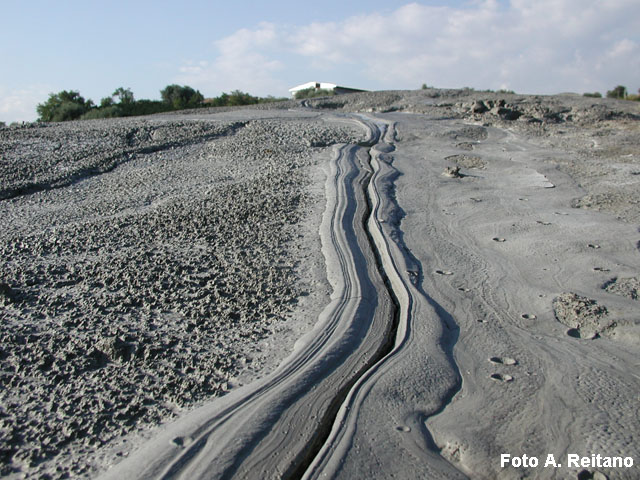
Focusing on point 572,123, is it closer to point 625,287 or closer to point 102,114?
point 625,287

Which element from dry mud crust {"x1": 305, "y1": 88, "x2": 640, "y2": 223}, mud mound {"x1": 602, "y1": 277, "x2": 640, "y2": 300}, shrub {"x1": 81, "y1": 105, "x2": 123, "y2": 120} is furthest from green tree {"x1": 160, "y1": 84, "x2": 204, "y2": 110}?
mud mound {"x1": 602, "y1": 277, "x2": 640, "y2": 300}

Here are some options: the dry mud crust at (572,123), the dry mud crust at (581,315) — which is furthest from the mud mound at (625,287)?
the dry mud crust at (572,123)

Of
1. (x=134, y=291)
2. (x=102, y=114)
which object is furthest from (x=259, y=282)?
(x=102, y=114)

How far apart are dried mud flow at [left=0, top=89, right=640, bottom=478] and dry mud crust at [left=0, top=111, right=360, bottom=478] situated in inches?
0.4

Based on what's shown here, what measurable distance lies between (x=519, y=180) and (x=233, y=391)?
3.81 metres

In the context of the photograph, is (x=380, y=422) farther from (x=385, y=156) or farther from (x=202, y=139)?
→ (x=202, y=139)

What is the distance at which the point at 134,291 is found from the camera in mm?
2623

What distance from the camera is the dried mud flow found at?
173 centimetres

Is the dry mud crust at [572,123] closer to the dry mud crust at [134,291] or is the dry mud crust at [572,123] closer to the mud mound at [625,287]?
the mud mound at [625,287]

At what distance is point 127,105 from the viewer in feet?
45.3

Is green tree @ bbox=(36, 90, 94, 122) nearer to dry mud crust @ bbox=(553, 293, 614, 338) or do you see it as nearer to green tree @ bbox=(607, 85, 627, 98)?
dry mud crust @ bbox=(553, 293, 614, 338)

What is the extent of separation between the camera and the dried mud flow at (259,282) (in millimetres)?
1734

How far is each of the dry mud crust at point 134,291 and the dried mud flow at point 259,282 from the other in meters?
0.01

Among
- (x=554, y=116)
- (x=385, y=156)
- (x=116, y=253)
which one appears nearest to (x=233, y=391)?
(x=116, y=253)
